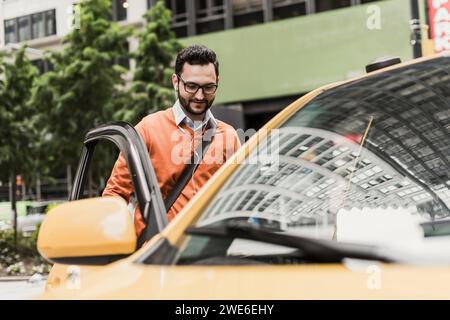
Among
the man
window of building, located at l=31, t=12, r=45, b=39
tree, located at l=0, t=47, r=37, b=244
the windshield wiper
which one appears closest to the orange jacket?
the man

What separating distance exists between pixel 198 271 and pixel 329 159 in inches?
26.7

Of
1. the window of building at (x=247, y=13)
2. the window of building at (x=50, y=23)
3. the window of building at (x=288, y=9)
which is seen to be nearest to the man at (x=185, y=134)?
the window of building at (x=288, y=9)

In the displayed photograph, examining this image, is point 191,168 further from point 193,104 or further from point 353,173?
point 353,173

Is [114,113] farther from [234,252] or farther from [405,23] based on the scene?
[234,252]

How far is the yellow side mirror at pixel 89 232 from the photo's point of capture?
5.76 ft

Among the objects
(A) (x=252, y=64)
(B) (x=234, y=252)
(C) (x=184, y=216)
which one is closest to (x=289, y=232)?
(B) (x=234, y=252)

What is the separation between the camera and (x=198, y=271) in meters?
1.56

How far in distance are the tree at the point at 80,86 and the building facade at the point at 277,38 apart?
3.44 meters

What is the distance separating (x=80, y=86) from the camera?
1827 centimetres

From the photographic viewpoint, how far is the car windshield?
1.79m

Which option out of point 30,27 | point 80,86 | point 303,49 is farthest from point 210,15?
point 80,86

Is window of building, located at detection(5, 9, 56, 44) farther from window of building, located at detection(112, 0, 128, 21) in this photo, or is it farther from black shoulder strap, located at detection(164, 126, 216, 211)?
black shoulder strap, located at detection(164, 126, 216, 211)

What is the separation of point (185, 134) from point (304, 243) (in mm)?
1513

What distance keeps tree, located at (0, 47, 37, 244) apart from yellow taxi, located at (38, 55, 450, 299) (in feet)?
51.7
